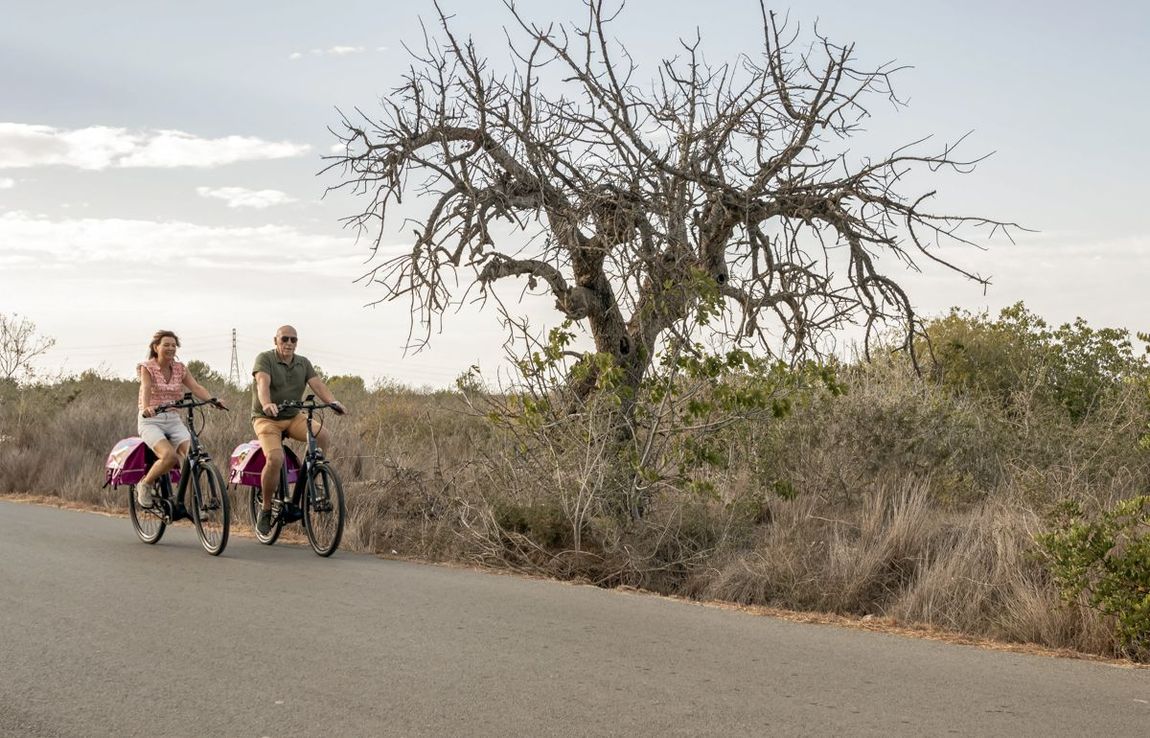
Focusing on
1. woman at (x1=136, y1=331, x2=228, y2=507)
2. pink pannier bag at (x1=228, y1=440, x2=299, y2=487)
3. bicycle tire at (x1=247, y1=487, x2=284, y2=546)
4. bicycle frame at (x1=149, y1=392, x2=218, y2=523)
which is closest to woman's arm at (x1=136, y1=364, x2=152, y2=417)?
woman at (x1=136, y1=331, x2=228, y2=507)

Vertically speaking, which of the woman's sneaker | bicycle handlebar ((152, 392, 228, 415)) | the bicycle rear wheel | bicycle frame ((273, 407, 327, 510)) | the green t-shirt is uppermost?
the green t-shirt

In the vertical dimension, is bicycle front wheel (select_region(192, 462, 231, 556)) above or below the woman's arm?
below

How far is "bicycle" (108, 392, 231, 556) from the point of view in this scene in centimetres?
1214

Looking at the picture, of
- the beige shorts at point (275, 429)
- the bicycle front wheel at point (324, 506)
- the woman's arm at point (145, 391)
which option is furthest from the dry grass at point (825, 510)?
the woman's arm at point (145, 391)

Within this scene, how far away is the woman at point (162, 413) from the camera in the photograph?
12.7 metres

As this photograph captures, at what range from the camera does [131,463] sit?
13.1 m

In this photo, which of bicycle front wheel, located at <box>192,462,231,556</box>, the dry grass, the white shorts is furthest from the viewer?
the white shorts

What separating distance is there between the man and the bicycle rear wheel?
1.13 metres

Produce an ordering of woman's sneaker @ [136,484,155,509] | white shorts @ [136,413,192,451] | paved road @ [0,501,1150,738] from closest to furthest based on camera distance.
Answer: paved road @ [0,501,1150,738] < white shorts @ [136,413,192,451] < woman's sneaker @ [136,484,155,509]

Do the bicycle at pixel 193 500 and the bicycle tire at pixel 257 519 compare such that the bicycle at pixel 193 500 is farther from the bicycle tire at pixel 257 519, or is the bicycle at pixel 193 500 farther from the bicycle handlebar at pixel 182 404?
the bicycle tire at pixel 257 519

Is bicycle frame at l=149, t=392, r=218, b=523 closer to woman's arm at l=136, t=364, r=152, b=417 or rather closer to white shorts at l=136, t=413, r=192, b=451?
white shorts at l=136, t=413, r=192, b=451

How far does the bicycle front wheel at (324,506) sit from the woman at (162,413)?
1.28m

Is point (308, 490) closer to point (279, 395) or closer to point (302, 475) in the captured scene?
point (302, 475)

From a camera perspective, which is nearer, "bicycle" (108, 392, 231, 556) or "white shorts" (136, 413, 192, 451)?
"bicycle" (108, 392, 231, 556)
